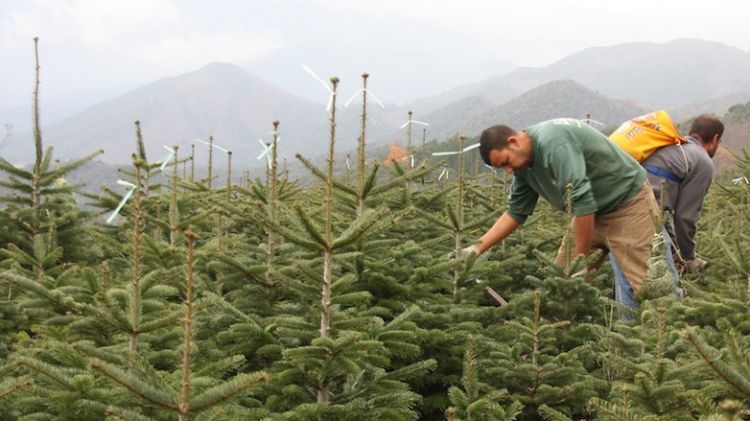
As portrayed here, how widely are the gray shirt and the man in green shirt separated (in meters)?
0.81

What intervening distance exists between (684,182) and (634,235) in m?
1.18

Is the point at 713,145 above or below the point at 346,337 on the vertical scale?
above

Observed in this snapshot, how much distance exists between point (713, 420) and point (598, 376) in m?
2.56

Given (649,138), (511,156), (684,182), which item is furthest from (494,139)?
(684,182)

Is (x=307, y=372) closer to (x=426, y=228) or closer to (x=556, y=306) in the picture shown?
(x=556, y=306)

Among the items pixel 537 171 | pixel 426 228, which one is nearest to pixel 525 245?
pixel 426 228

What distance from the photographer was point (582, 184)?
3.96 meters

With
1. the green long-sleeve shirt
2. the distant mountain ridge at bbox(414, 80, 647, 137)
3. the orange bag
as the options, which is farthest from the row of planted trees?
the distant mountain ridge at bbox(414, 80, 647, 137)

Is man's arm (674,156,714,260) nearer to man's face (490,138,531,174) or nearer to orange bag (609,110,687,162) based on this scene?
orange bag (609,110,687,162)

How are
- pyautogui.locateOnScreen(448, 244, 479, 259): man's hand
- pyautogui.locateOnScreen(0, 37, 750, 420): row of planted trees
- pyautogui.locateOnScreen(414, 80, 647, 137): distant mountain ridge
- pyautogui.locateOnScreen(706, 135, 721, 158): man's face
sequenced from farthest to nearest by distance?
1. pyautogui.locateOnScreen(414, 80, 647, 137): distant mountain ridge
2. pyautogui.locateOnScreen(706, 135, 721, 158): man's face
3. pyautogui.locateOnScreen(448, 244, 479, 259): man's hand
4. pyautogui.locateOnScreen(0, 37, 750, 420): row of planted trees

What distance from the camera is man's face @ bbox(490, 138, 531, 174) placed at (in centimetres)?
402

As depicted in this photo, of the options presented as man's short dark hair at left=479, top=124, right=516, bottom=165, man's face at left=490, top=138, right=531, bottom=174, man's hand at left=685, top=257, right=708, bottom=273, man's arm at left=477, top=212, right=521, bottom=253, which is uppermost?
man's short dark hair at left=479, top=124, right=516, bottom=165

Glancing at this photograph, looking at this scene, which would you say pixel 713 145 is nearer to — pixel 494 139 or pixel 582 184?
pixel 582 184

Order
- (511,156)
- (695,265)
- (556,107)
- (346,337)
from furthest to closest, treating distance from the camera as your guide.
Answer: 1. (556,107)
2. (695,265)
3. (511,156)
4. (346,337)
